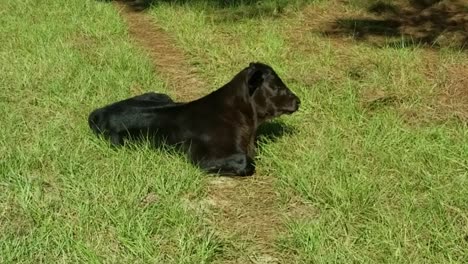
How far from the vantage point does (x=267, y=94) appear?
4.90m

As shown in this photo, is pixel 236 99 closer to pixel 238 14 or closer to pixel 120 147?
pixel 120 147

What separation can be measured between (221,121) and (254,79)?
45 cm

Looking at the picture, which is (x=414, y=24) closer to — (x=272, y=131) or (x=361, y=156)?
(x=272, y=131)

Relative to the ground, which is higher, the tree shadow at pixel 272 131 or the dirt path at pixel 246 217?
the dirt path at pixel 246 217

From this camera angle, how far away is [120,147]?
4.95 metres

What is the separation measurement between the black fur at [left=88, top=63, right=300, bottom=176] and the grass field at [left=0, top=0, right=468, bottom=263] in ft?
0.53

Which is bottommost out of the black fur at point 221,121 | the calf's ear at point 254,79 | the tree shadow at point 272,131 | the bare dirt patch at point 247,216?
the tree shadow at point 272,131

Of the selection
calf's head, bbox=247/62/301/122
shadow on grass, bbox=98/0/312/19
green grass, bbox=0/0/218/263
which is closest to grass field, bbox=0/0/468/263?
green grass, bbox=0/0/218/263

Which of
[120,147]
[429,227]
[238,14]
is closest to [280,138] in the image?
[120,147]

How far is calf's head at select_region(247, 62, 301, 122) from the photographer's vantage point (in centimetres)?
486

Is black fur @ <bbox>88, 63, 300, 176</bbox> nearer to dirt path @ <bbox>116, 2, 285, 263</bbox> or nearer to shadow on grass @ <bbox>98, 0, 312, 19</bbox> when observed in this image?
dirt path @ <bbox>116, 2, 285, 263</bbox>

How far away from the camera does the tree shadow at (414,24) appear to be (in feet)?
26.6

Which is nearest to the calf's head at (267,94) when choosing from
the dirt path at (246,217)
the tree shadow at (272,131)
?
Result: the tree shadow at (272,131)

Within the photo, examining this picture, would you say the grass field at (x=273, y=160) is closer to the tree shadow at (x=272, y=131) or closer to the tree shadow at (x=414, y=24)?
the tree shadow at (x=272, y=131)
